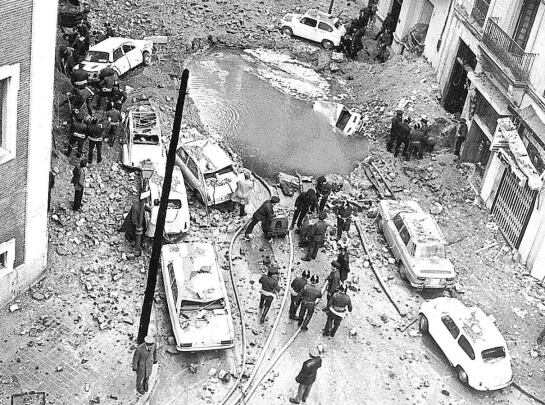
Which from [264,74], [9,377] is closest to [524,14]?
[264,74]

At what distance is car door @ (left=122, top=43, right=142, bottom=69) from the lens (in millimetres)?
36062

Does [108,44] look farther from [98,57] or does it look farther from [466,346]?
[466,346]

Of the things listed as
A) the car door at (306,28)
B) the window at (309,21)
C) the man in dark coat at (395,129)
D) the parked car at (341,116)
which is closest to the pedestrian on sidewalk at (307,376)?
the man in dark coat at (395,129)

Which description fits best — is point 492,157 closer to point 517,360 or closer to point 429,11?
point 517,360

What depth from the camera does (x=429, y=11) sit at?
133 feet

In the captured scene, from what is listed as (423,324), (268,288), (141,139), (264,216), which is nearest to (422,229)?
(423,324)

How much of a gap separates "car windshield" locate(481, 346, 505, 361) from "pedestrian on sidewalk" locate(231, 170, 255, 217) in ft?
31.4

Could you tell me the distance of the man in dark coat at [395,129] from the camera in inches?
1312

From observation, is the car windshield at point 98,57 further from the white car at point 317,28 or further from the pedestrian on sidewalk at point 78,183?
the white car at point 317,28

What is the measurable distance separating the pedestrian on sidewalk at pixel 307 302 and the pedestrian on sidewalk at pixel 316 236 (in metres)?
3.08

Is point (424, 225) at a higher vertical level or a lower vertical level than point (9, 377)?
higher

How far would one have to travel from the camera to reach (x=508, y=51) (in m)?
30.7

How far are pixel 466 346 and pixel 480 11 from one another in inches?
649

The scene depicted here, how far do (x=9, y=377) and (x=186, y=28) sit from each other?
81.2 feet
